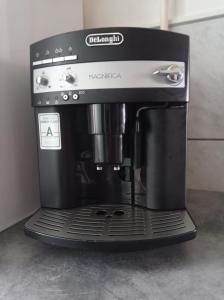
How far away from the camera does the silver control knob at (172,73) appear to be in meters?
0.44

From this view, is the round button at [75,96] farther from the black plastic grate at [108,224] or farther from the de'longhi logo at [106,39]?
the black plastic grate at [108,224]

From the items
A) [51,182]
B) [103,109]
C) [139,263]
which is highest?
[103,109]

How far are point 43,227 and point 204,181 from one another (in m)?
0.49

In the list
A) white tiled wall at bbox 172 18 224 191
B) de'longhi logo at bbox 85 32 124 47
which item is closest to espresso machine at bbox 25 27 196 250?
de'longhi logo at bbox 85 32 124 47

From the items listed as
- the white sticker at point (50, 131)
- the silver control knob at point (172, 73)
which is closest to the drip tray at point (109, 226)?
the white sticker at point (50, 131)

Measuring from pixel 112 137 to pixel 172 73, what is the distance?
0.46ft

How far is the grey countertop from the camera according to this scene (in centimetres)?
35

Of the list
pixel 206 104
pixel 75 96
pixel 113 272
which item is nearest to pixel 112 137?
pixel 75 96

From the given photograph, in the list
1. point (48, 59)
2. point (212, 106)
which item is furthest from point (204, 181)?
point (48, 59)

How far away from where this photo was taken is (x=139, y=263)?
0.42m

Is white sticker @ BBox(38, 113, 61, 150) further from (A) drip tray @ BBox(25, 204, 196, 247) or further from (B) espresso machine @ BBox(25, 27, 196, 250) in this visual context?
(A) drip tray @ BBox(25, 204, 196, 247)

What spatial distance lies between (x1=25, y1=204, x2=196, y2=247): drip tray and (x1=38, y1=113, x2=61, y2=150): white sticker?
12 centimetres

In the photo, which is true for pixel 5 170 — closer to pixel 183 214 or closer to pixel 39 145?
pixel 39 145

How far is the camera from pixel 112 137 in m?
0.46
